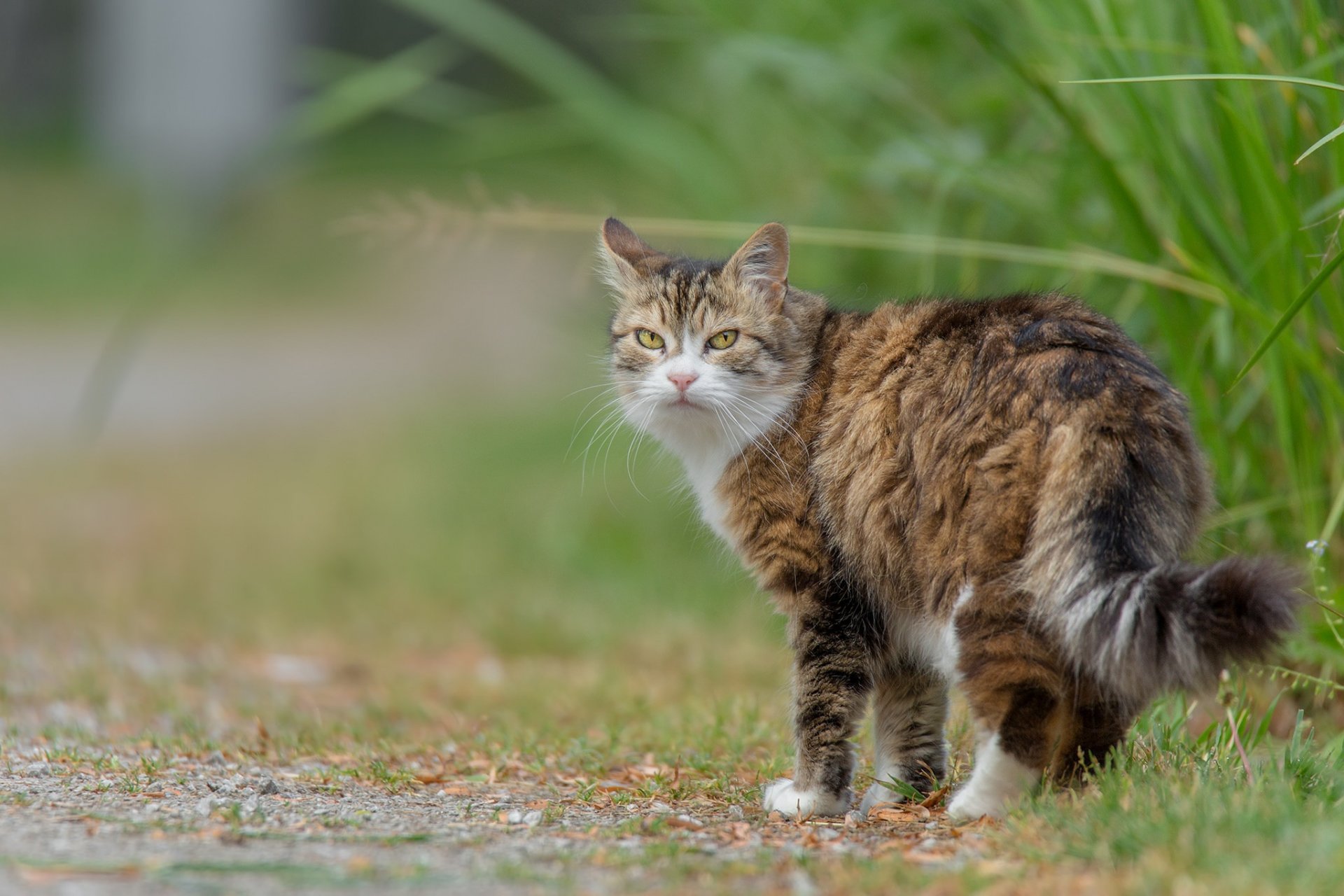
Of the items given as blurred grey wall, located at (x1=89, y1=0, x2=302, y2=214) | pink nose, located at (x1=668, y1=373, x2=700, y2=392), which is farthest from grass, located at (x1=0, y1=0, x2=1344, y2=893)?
blurred grey wall, located at (x1=89, y1=0, x2=302, y2=214)

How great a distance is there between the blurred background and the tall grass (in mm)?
14

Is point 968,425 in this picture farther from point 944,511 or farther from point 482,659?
point 482,659

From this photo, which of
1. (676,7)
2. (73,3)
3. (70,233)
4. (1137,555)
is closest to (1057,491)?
(1137,555)

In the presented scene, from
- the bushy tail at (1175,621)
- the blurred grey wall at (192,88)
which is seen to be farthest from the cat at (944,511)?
the blurred grey wall at (192,88)

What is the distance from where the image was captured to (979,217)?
4.44 m

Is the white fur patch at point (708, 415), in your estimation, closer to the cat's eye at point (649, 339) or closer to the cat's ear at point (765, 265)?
the cat's eye at point (649, 339)

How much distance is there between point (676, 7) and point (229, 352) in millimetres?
7153

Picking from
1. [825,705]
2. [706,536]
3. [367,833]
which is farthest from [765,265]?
[367,833]

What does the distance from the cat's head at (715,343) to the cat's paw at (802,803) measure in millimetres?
788

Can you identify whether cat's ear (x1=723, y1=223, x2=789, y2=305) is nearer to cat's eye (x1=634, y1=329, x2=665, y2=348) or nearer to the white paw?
cat's eye (x1=634, y1=329, x2=665, y2=348)

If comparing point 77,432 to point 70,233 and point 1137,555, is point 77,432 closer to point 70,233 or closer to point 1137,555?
point 70,233

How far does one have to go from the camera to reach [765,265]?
3443 mm

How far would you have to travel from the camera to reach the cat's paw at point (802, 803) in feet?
9.25

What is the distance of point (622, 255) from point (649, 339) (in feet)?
0.87
